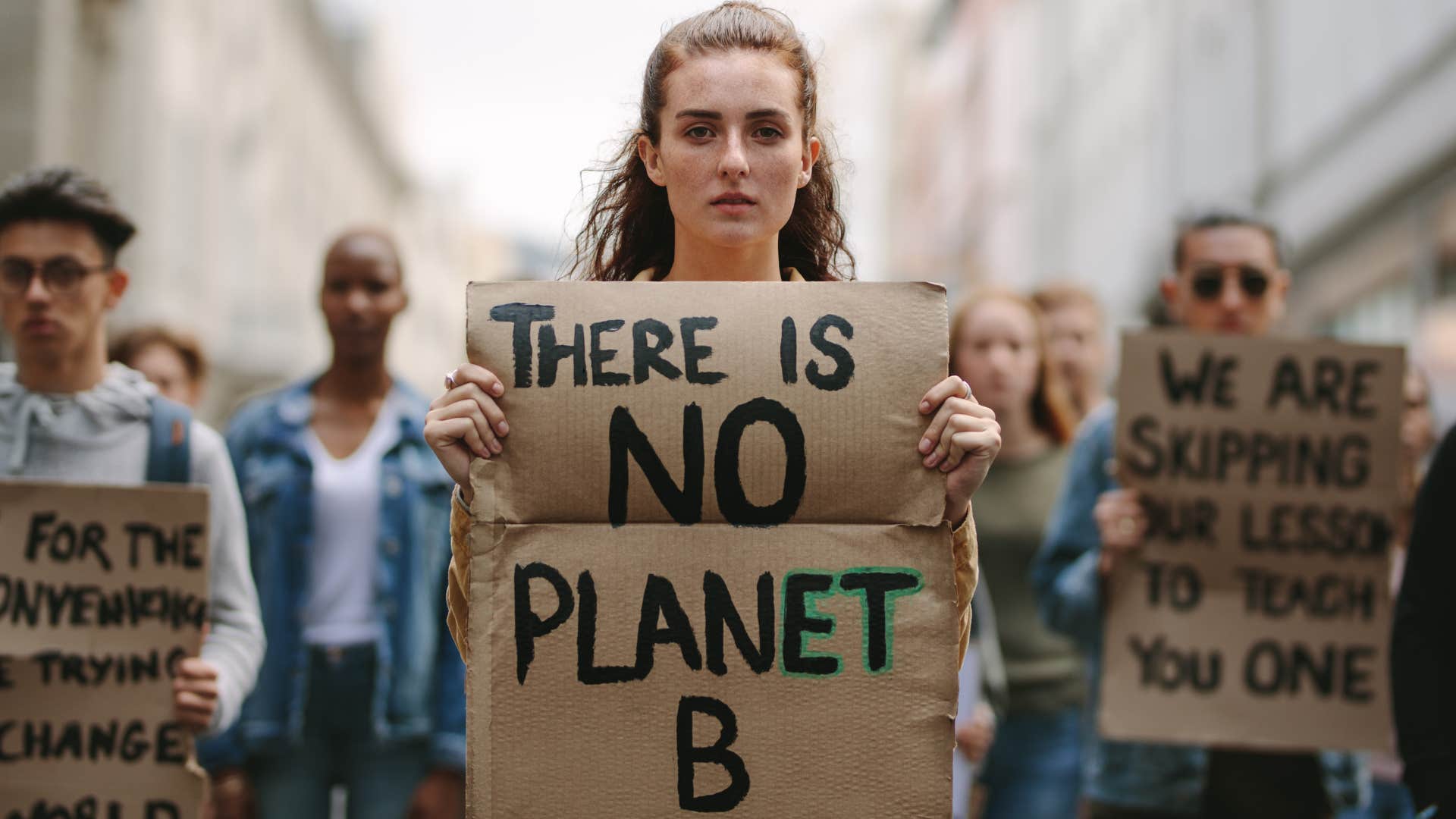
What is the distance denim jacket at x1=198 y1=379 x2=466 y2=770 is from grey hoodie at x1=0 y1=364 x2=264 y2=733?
0.66 m

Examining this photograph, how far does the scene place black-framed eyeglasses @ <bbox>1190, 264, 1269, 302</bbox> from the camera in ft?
13.2

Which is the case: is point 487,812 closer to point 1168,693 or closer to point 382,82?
point 1168,693

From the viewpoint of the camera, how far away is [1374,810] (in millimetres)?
4457

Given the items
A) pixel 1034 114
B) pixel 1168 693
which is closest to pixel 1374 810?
pixel 1168 693

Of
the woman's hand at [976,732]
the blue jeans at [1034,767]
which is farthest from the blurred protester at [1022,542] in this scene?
the woman's hand at [976,732]

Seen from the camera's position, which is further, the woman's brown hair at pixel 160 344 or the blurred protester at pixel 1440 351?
the blurred protester at pixel 1440 351

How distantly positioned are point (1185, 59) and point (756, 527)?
60.8 ft

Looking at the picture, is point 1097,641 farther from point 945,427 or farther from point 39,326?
point 39,326

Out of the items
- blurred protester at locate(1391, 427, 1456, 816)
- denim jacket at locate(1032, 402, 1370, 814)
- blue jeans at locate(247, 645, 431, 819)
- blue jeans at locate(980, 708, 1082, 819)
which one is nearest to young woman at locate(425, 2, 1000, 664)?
blurred protester at locate(1391, 427, 1456, 816)

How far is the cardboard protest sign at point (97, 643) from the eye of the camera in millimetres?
3080

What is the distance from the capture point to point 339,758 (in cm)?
403

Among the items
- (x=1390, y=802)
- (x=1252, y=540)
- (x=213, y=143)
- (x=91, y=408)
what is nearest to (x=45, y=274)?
(x=91, y=408)

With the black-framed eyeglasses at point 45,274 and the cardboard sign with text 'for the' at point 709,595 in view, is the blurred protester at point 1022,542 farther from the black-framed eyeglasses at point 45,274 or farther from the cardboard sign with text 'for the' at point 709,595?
the black-framed eyeglasses at point 45,274

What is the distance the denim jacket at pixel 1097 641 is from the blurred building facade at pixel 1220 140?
82cm
